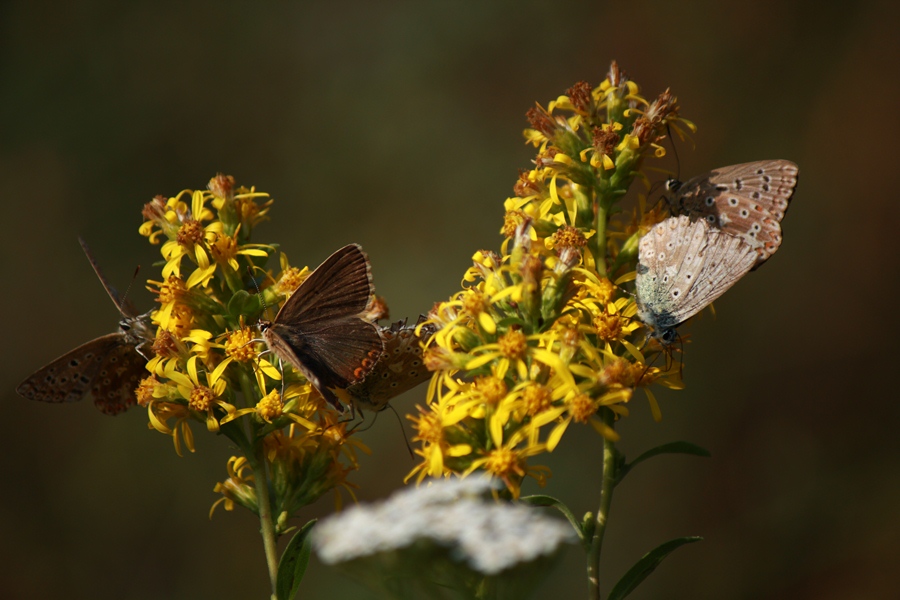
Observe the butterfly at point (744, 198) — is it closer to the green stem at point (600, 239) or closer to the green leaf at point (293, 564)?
the green stem at point (600, 239)

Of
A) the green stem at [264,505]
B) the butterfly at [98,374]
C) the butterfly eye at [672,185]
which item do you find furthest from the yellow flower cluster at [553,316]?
the butterfly at [98,374]

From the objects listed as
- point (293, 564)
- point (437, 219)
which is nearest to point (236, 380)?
point (293, 564)

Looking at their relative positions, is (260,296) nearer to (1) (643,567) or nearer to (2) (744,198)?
(1) (643,567)

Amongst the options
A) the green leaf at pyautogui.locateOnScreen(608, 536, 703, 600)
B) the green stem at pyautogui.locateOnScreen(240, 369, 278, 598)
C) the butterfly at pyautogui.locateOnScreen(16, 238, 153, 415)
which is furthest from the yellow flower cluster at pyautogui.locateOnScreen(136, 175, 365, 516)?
the green leaf at pyautogui.locateOnScreen(608, 536, 703, 600)

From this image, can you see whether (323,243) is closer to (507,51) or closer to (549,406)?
(507,51)

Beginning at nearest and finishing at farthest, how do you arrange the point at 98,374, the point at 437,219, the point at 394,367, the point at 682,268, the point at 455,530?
1. the point at 455,530
2. the point at 682,268
3. the point at 394,367
4. the point at 98,374
5. the point at 437,219

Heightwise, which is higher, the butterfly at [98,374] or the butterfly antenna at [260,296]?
the butterfly antenna at [260,296]

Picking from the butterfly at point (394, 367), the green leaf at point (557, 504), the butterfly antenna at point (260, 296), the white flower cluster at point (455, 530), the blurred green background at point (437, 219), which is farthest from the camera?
the blurred green background at point (437, 219)

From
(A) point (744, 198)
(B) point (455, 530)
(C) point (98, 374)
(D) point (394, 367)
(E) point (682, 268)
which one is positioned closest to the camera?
(B) point (455, 530)

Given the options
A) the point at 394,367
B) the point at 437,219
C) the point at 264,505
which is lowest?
the point at 437,219
